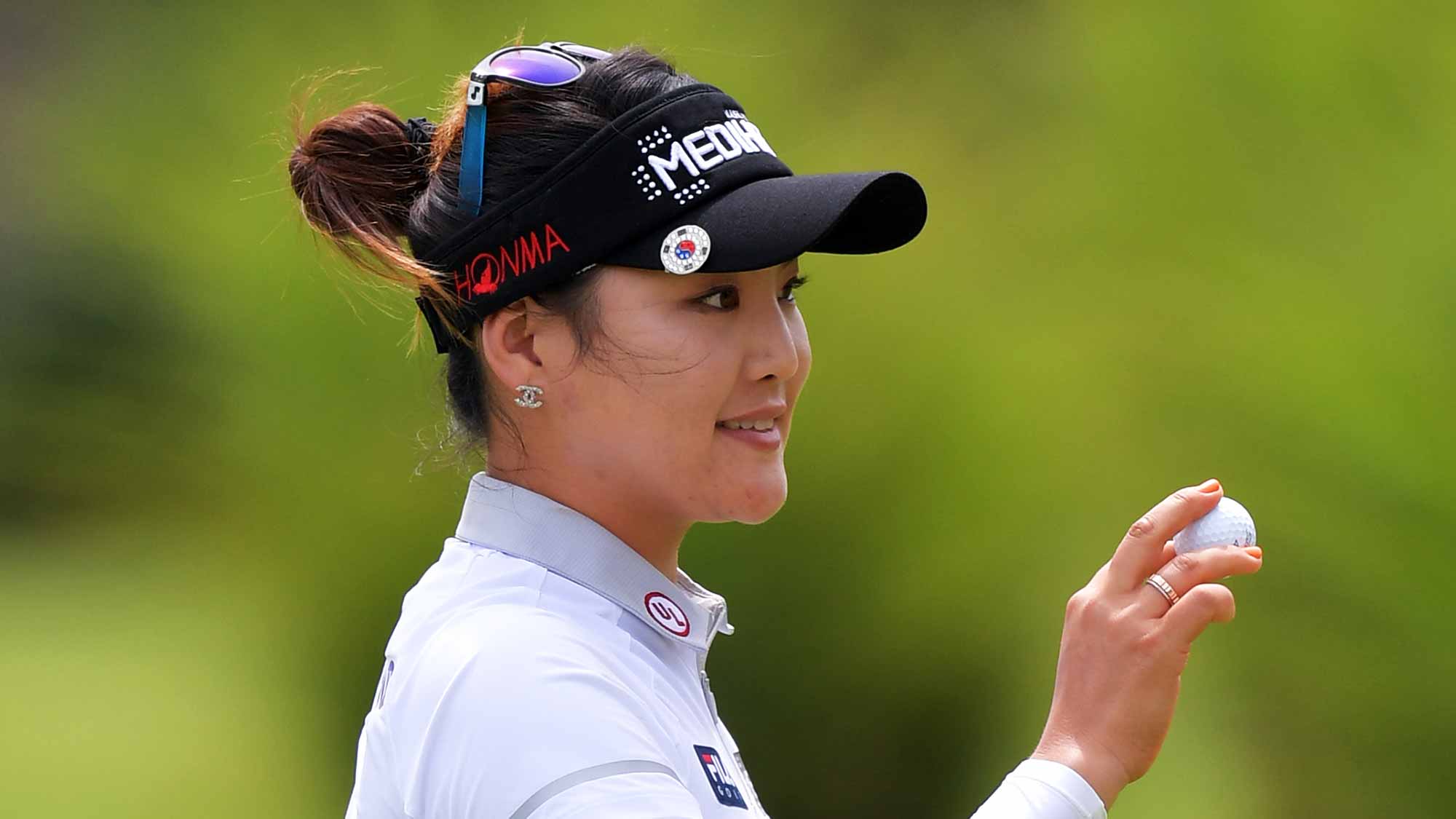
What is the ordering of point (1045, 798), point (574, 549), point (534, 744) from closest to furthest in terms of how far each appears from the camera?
point (534, 744), point (1045, 798), point (574, 549)

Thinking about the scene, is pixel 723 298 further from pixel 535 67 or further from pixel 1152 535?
pixel 1152 535

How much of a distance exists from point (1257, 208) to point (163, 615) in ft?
6.40

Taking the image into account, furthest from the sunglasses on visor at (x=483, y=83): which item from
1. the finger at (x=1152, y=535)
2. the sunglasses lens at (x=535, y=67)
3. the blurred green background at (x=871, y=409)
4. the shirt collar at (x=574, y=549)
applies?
the blurred green background at (x=871, y=409)

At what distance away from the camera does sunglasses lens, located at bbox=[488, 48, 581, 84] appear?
1.18 metres

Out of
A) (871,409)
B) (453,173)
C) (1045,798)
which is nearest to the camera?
(1045,798)

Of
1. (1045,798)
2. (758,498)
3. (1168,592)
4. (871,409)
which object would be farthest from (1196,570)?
(871,409)

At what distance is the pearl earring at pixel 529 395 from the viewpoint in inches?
46.0

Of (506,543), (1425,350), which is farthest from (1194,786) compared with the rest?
(506,543)

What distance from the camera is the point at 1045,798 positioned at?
3.32ft

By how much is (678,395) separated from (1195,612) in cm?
39

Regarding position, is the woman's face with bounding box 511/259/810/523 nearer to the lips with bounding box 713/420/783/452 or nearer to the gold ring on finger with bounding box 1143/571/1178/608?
the lips with bounding box 713/420/783/452

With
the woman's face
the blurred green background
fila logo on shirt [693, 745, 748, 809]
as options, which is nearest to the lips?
the woman's face

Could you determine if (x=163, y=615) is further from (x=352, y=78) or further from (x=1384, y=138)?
(x=1384, y=138)

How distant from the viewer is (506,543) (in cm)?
112
